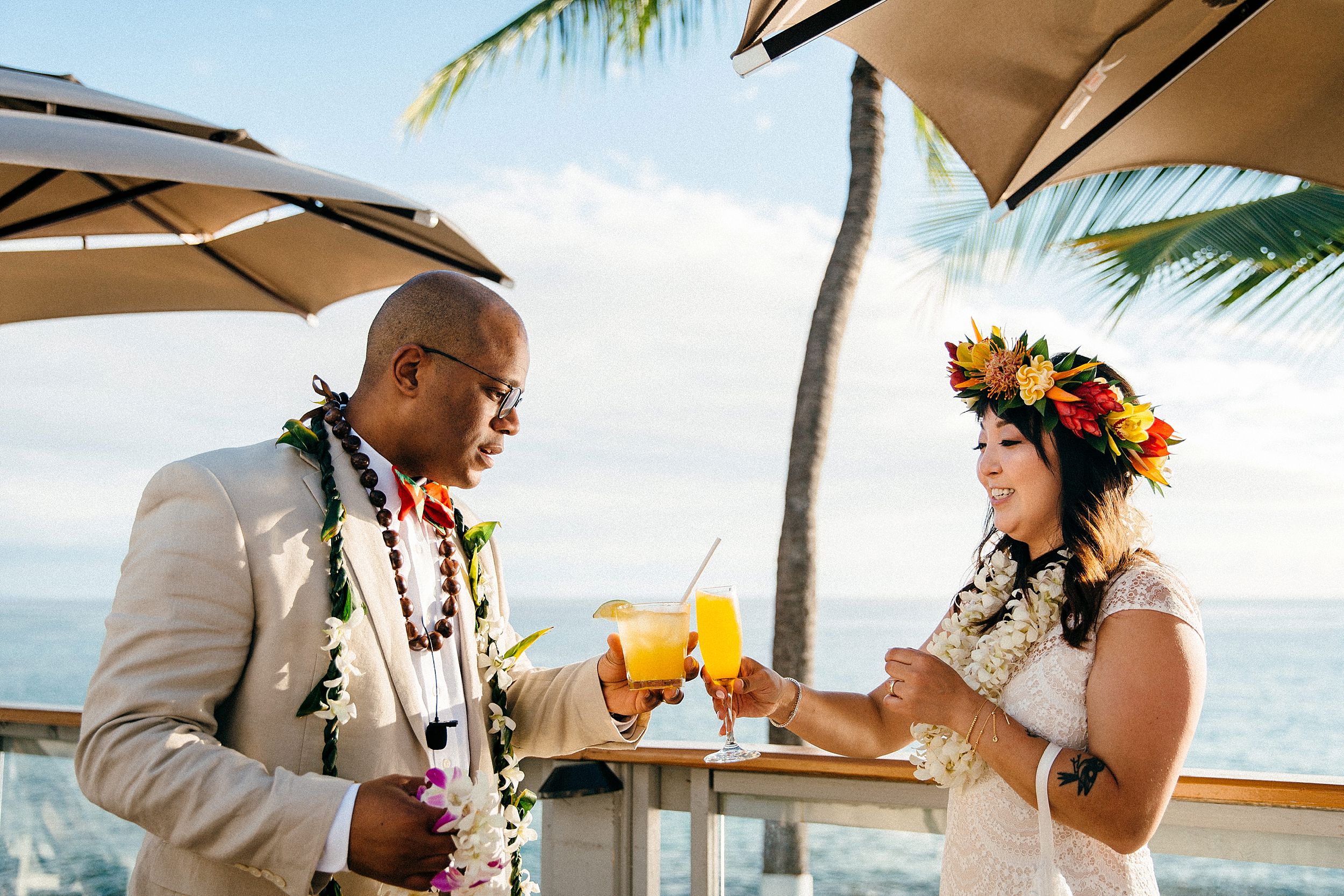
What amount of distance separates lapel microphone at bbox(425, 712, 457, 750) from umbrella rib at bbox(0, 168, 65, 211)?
2359 mm

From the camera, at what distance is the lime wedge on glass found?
2.35 m

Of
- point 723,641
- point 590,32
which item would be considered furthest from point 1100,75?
point 590,32

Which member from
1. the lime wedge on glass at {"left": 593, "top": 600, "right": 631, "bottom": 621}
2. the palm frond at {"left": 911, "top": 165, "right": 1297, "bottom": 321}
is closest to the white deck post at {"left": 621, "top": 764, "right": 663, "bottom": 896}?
the lime wedge on glass at {"left": 593, "top": 600, "right": 631, "bottom": 621}

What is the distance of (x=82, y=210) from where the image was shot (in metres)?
3.37

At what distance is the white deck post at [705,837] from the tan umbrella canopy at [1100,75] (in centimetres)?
202

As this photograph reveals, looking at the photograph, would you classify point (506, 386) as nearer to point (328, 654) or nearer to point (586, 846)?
point (328, 654)

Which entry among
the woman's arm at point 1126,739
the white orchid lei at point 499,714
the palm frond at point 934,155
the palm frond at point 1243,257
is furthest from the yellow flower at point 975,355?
the palm frond at point 934,155

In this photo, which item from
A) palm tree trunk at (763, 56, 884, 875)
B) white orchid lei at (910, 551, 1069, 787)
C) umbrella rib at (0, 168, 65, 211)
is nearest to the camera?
white orchid lei at (910, 551, 1069, 787)

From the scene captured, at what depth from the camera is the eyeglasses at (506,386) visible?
2.27m

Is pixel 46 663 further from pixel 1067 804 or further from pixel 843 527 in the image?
pixel 1067 804

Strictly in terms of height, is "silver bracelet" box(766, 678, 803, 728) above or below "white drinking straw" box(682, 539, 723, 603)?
below

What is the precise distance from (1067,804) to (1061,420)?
903 mm

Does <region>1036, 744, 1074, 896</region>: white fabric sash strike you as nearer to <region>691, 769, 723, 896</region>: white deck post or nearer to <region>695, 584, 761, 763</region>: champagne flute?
<region>695, 584, 761, 763</region>: champagne flute

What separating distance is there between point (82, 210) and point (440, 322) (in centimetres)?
186
